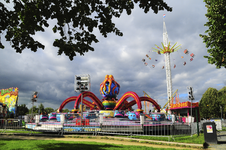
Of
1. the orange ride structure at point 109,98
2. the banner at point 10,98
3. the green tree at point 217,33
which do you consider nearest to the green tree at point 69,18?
the green tree at point 217,33

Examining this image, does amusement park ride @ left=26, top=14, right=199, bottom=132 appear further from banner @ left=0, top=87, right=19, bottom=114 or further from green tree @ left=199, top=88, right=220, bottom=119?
green tree @ left=199, top=88, right=220, bottom=119

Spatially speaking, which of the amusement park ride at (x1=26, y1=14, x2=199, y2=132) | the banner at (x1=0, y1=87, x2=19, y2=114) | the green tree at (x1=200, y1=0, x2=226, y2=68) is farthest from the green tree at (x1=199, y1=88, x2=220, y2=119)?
the banner at (x1=0, y1=87, x2=19, y2=114)

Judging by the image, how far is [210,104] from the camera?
53.3 m

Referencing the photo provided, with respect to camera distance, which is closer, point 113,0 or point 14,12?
point 113,0

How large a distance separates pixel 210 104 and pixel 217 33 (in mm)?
49711

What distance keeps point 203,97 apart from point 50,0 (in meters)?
61.9

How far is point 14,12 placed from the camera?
741cm

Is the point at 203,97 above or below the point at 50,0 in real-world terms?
below

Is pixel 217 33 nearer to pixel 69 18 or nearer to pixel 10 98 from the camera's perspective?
pixel 69 18

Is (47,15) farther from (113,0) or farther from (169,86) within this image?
(169,86)

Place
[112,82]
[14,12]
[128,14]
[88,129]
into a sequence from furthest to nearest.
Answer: [112,82], [88,129], [14,12], [128,14]

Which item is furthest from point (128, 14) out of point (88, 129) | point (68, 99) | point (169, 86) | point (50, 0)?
point (169, 86)

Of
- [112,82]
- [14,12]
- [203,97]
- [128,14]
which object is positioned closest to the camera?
[128,14]

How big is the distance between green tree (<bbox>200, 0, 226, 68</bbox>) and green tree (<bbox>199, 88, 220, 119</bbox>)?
45990 millimetres
